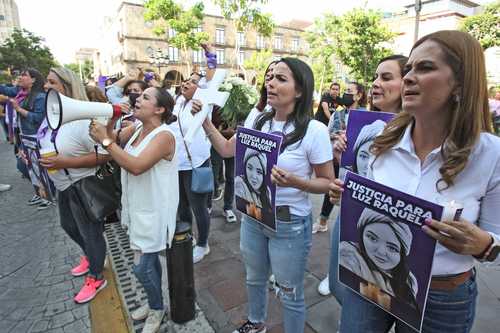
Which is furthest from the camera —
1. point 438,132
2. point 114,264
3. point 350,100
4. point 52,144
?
point 350,100

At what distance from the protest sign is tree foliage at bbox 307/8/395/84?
1067 inches

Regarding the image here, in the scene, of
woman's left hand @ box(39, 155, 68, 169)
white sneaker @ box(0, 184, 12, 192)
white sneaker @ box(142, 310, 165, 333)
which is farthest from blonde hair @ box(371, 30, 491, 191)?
white sneaker @ box(0, 184, 12, 192)

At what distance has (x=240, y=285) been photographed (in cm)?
314

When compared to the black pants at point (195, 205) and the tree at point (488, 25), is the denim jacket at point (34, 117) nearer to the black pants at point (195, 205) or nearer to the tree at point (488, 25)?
the black pants at point (195, 205)

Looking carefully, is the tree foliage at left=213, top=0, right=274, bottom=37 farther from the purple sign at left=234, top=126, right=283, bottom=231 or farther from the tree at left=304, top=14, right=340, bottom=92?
the purple sign at left=234, top=126, right=283, bottom=231

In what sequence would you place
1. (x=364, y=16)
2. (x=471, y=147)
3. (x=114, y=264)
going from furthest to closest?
(x=364, y=16) < (x=114, y=264) < (x=471, y=147)

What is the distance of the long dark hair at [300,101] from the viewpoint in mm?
1959

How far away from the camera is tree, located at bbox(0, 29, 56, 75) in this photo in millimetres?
23250

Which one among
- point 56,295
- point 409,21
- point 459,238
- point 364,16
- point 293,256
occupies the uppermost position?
point 409,21

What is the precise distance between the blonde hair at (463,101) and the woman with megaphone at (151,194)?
1.80m

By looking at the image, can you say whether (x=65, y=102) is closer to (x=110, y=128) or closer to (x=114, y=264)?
(x=110, y=128)

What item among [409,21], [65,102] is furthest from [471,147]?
[409,21]

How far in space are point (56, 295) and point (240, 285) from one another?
183 cm

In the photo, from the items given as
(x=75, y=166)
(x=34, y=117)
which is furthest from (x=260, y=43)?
(x=75, y=166)
